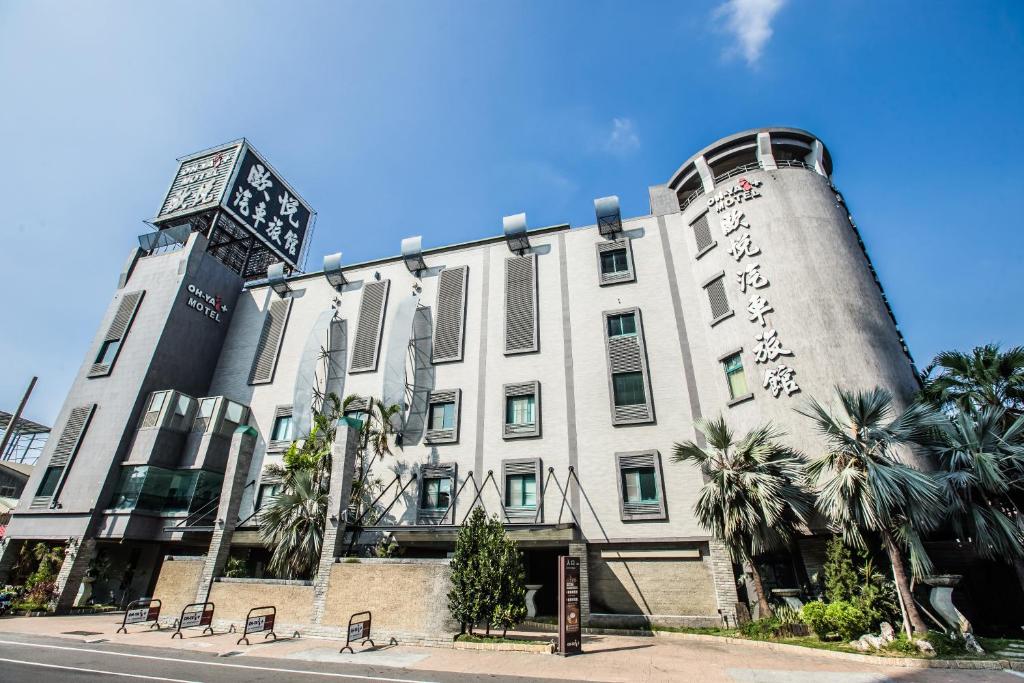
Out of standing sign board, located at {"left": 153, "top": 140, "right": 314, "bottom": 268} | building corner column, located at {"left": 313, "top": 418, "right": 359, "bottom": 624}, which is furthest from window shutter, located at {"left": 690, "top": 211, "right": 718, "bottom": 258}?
standing sign board, located at {"left": 153, "top": 140, "right": 314, "bottom": 268}

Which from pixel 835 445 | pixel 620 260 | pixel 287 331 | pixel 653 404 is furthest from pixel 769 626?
pixel 287 331

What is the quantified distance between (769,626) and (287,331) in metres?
29.9

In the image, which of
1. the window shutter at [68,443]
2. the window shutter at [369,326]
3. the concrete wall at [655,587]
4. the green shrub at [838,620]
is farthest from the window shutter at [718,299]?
the window shutter at [68,443]

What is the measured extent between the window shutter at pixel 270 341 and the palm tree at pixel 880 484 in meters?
29.3

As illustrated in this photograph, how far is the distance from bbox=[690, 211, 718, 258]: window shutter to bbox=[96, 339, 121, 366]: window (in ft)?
115

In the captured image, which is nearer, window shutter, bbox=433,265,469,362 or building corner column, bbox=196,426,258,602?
building corner column, bbox=196,426,258,602

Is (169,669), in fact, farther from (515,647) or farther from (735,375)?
(735,375)

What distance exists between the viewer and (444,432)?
2498 centimetres

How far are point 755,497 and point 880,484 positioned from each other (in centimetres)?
381

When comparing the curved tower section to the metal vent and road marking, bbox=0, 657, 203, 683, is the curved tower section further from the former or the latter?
road marking, bbox=0, 657, 203, 683

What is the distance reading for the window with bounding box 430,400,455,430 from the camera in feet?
83.6

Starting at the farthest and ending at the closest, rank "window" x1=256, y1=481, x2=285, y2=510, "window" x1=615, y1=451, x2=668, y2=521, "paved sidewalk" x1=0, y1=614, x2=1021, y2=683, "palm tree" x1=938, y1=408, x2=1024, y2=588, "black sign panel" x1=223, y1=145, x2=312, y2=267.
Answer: "black sign panel" x1=223, y1=145, x2=312, y2=267 → "window" x1=256, y1=481, x2=285, y2=510 → "window" x1=615, y1=451, x2=668, y2=521 → "palm tree" x1=938, y1=408, x2=1024, y2=588 → "paved sidewalk" x1=0, y1=614, x2=1021, y2=683

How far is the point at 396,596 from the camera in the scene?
16.2m

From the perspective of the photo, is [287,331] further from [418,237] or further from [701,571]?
[701,571]
